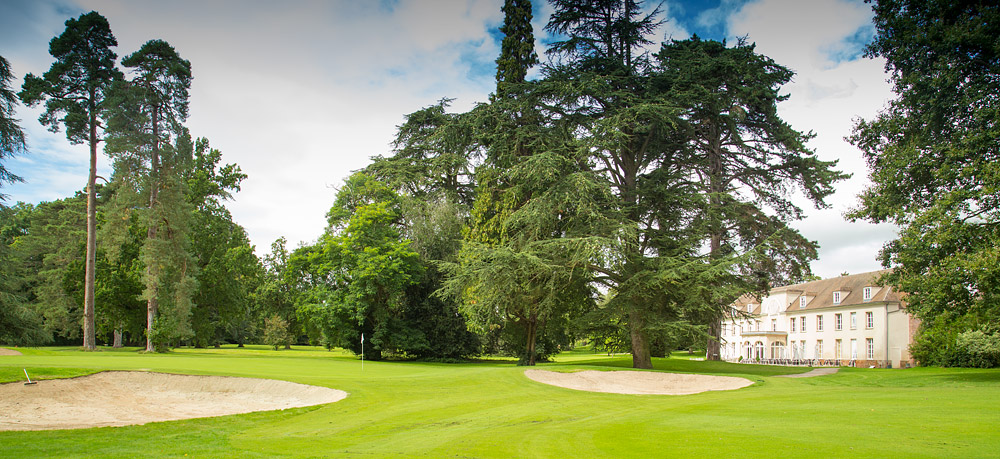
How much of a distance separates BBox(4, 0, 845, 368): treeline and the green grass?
25.5ft

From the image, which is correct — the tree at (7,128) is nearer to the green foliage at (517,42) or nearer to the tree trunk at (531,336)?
the green foliage at (517,42)

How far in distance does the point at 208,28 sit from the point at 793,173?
23.9 meters

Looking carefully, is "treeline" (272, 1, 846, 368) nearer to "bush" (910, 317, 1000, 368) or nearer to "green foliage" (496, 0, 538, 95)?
"green foliage" (496, 0, 538, 95)

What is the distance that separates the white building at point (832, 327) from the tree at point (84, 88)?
3908 cm

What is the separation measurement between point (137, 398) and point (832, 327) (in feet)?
163

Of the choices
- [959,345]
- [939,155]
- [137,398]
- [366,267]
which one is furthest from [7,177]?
[959,345]

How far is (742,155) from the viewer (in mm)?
27359

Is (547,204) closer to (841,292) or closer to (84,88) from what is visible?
(84,88)

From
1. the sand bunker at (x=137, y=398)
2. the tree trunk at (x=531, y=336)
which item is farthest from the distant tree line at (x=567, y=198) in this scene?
the sand bunker at (x=137, y=398)

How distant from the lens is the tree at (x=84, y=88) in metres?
34.8

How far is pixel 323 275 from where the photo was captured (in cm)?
3550

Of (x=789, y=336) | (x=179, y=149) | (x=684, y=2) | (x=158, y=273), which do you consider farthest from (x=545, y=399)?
(x=789, y=336)

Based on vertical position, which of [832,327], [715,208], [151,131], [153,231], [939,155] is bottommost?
[832,327]

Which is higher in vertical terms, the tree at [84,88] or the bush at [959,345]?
the tree at [84,88]
